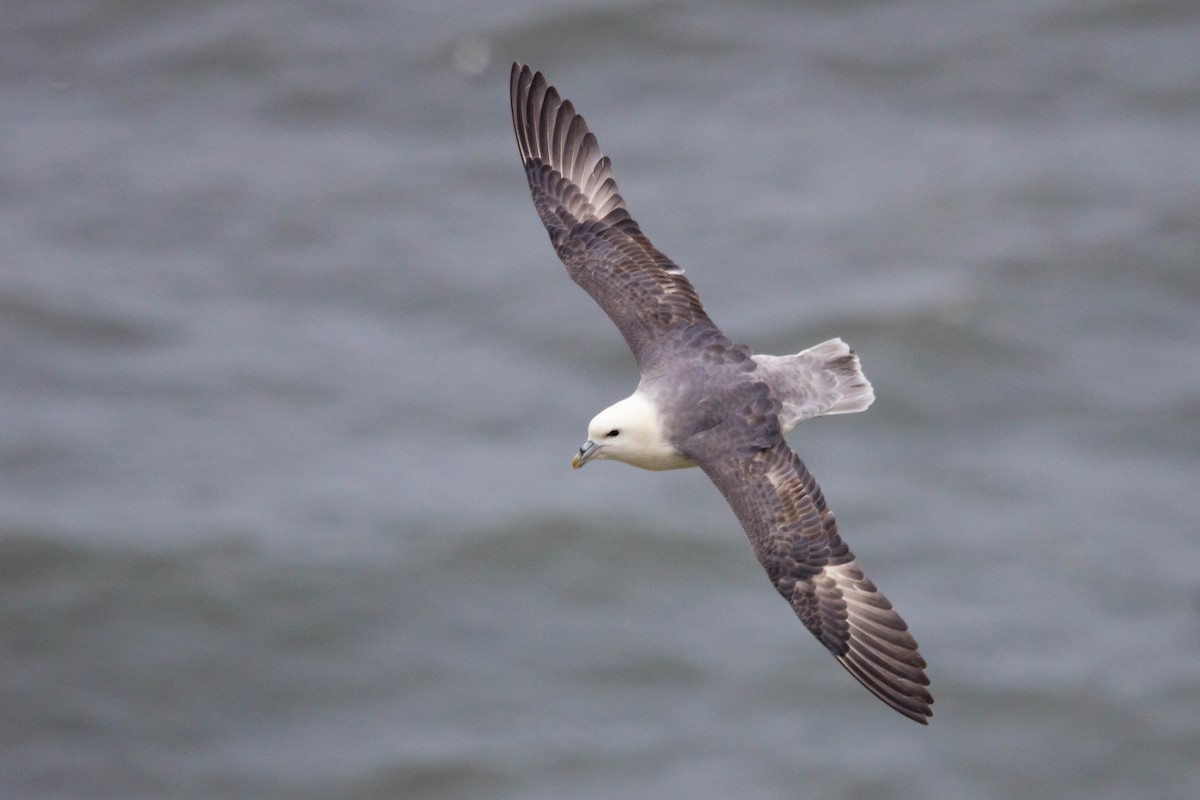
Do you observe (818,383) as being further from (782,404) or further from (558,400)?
(558,400)

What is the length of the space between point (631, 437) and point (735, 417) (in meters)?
0.57

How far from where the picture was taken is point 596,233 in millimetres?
10734

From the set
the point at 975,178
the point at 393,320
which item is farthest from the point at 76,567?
the point at 975,178

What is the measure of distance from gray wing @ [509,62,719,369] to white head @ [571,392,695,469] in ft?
1.75

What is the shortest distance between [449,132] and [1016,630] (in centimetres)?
964

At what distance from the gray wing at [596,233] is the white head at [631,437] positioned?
535 mm

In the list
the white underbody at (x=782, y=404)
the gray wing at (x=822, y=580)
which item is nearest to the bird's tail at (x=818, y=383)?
the white underbody at (x=782, y=404)

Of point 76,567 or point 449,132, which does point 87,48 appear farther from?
point 76,567

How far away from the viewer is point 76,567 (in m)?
18.5

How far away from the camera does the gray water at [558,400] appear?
17344mm

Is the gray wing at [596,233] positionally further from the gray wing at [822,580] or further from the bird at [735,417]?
the gray wing at [822,580]

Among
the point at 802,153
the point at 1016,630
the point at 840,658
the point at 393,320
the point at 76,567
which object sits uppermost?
the point at 802,153

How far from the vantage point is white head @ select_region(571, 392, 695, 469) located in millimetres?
9547

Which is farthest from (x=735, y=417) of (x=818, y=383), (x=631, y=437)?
(x=818, y=383)
